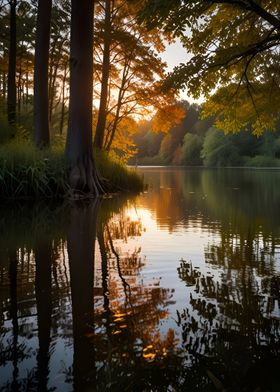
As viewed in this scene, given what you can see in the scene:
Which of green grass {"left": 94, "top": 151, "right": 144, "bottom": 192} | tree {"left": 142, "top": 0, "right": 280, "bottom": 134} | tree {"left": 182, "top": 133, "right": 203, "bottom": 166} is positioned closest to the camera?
tree {"left": 142, "top": 0, "right": 280, "bottom": 134}

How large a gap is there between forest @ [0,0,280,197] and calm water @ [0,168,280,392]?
3.59 m

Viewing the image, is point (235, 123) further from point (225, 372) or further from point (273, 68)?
point (225, 372)

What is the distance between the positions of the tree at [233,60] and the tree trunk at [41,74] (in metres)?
4.98

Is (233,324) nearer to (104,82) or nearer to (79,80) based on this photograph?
(79,80)

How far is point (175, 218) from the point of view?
7.79m

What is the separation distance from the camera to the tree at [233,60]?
7.14 m

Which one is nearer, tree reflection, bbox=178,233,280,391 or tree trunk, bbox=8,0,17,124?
tree reflection, bbox=178,233,280,391

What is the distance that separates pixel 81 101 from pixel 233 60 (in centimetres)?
449

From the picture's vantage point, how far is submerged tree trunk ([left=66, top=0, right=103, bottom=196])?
10938 millimetres

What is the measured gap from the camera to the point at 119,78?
19.4 m

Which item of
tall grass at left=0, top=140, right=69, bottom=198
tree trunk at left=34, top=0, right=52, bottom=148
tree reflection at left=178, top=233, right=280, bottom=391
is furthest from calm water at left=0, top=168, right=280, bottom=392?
tree trunk at left=34, top=0, right=52, bottom=148

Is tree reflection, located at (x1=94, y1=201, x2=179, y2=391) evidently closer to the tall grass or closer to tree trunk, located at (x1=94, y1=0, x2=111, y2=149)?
the tall grass

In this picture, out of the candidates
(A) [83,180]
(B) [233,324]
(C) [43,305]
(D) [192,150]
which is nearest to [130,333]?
(B) [233,324]

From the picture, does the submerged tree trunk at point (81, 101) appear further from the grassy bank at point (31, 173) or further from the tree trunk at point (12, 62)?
the tree trunk at point (12, 62)
